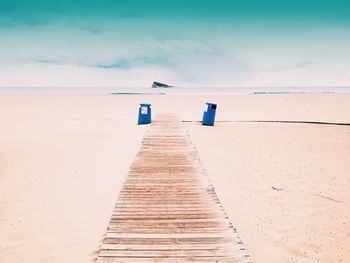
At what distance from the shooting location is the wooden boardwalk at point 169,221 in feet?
12.5

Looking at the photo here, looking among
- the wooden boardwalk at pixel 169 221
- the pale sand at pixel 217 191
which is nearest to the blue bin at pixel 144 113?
the pale sand at pixel 217 191

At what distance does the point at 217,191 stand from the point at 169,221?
273 centimetres

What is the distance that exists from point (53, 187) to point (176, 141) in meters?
4.87

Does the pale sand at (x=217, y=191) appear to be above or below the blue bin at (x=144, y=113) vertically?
below

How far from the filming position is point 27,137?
1377 cm

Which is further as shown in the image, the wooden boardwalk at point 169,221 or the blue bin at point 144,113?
the blue bin at point 144,113

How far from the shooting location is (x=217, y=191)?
7133 millimetres

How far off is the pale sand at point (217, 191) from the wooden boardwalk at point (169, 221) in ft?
2.19

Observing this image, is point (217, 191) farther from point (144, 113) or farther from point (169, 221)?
point (144, 113)

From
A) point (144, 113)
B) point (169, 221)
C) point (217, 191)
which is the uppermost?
point (144, 113)

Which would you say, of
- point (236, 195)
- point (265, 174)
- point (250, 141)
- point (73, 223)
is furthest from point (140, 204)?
point (250, 141)

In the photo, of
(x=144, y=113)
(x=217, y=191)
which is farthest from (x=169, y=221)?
(x=144, y=113)

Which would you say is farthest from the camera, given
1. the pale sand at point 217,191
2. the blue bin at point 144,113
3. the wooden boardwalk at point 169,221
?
the blue bin at point 144,113

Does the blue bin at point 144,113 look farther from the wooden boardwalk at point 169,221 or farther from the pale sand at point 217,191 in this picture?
the wooden boardwalk at point 169,221
